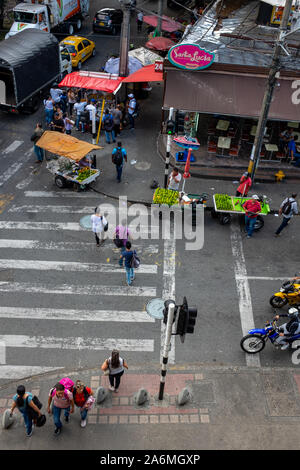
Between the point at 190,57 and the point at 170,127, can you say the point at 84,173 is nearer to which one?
the point at 170,127

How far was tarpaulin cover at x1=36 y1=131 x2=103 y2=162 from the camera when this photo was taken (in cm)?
1605

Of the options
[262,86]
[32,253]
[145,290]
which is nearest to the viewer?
[145,290]

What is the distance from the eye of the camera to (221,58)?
18516 millimetres

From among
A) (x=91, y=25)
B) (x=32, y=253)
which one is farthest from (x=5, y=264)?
(x=91, y=25)

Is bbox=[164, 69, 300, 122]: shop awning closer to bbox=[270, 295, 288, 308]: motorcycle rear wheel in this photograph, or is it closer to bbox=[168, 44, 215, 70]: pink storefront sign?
bbox=[168, 44, 215, 70]: pink storefront sign

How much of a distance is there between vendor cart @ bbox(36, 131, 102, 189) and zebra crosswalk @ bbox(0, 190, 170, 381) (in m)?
1.36

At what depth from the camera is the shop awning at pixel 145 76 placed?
21.1 m


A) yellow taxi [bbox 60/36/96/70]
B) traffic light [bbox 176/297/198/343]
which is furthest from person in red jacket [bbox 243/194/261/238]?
yellow taxi [bbox 60/36/96/70]

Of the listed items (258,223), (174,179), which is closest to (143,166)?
(174,179)

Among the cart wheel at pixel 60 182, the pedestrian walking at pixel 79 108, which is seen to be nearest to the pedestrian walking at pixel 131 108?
the pedestrian walking at pixel 79 108

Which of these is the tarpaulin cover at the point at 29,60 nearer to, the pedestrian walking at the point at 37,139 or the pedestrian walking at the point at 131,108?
the pedestrian walking at the point at 37,139

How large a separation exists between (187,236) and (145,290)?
3168 mm

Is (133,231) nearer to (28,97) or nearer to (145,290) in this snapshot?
(145,290)

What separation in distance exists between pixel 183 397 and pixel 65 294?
478cm
